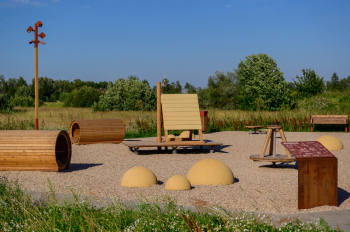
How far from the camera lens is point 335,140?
47.3 ft

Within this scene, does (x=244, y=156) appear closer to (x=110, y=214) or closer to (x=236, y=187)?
(x=236, y=187)

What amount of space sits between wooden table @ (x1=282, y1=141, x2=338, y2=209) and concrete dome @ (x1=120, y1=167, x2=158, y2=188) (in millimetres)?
2870

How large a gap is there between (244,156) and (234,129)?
8856 millimetres

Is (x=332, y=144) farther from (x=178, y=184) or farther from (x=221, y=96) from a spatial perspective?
(x=221, y=96)

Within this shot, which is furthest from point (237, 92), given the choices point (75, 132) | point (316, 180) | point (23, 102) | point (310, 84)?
point (316, 180)

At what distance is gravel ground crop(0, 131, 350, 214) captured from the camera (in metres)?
6.83

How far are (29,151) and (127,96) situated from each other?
3507 centimetres

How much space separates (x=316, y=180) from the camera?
638 cm

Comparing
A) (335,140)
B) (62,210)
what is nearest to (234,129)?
(335,140)

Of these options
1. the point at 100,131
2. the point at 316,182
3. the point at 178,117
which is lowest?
the point at 316,182

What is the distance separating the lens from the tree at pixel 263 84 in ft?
150

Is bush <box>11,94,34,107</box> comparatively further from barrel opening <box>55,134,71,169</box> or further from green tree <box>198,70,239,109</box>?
barrel opening <box>55,134,71,169</box>

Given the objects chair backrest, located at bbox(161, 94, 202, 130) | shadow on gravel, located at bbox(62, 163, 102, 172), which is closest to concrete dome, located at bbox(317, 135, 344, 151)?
chair backrest, located at bbox(161, 94, 202, 130)

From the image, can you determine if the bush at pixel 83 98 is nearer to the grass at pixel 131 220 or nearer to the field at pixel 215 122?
the field at pixel 215 122
